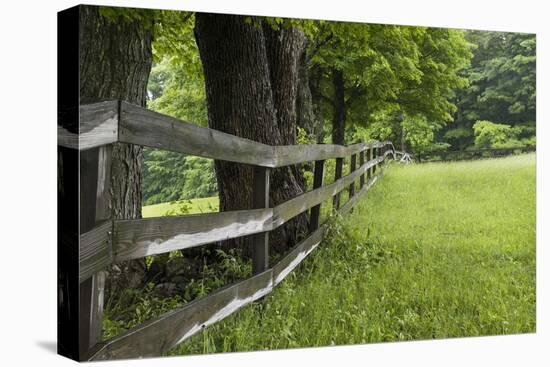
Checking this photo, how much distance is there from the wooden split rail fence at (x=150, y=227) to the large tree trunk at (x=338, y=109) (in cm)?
83

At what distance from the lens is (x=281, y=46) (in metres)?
5.27

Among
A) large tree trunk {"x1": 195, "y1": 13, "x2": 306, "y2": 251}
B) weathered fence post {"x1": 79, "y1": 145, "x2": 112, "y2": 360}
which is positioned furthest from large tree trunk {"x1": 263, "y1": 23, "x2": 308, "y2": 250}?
weathered fence post {"x1": 79, "y1": 145, "x2": 112, "y2": 360}

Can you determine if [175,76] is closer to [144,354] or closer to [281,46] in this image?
[281,46]

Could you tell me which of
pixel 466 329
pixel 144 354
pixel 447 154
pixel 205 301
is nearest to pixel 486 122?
pixel 447 154

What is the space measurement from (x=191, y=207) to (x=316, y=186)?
1.41 metres

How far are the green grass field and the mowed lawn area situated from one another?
0.73 meters

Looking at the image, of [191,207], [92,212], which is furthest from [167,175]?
[92,212]

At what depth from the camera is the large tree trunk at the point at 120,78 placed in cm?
380

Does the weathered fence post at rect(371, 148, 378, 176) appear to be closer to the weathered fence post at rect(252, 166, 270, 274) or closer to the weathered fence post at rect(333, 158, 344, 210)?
the weathered fence post at rect(333, 158, 344, 210)

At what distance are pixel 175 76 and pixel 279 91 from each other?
119cm

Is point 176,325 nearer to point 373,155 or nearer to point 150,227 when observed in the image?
point 150,227

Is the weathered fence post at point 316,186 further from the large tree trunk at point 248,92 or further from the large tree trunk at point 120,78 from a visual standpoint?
the large tree trunk at point 120,78

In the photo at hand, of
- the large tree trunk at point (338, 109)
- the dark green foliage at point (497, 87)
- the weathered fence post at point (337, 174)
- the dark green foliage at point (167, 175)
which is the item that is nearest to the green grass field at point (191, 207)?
the dark green foliage at point (167, 175)

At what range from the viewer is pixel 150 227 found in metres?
3.36
